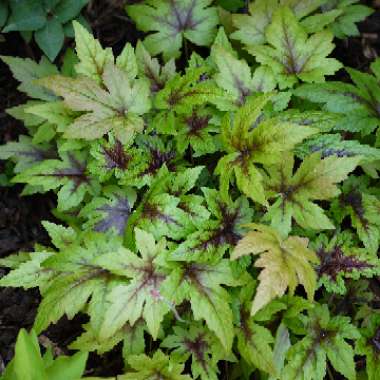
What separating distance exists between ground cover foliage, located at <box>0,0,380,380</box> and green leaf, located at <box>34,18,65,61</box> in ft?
0.41

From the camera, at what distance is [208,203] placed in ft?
7.39

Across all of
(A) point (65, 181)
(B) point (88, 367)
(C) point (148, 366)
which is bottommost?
(B) point (88, 367)

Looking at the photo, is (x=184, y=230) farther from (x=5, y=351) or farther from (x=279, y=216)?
(x=5, y=351)

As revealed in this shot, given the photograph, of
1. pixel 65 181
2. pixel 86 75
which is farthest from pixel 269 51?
pixel 65 181

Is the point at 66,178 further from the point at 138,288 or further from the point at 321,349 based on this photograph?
→ the point at 321,349

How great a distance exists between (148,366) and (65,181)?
0.90m

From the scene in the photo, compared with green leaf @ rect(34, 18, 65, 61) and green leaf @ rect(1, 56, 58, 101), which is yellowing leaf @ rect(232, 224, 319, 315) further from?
green leaf @ rect(34, 18, 65, 61)

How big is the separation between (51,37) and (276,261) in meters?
1.75

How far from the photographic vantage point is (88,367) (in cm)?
268

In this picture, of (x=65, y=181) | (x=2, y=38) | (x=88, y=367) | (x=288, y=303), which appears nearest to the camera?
(x=288, y=303)

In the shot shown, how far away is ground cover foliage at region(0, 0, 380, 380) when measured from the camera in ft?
6.78

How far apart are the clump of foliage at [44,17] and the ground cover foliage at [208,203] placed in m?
0.16

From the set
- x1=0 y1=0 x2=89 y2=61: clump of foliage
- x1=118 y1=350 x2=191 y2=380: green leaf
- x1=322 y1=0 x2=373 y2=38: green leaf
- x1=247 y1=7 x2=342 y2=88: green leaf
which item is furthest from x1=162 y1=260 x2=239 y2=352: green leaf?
x1=322 y1=0 x2=373 y2=38: green leaf

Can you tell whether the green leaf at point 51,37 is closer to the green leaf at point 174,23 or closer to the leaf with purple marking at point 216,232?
the green leaf at point 174,23
